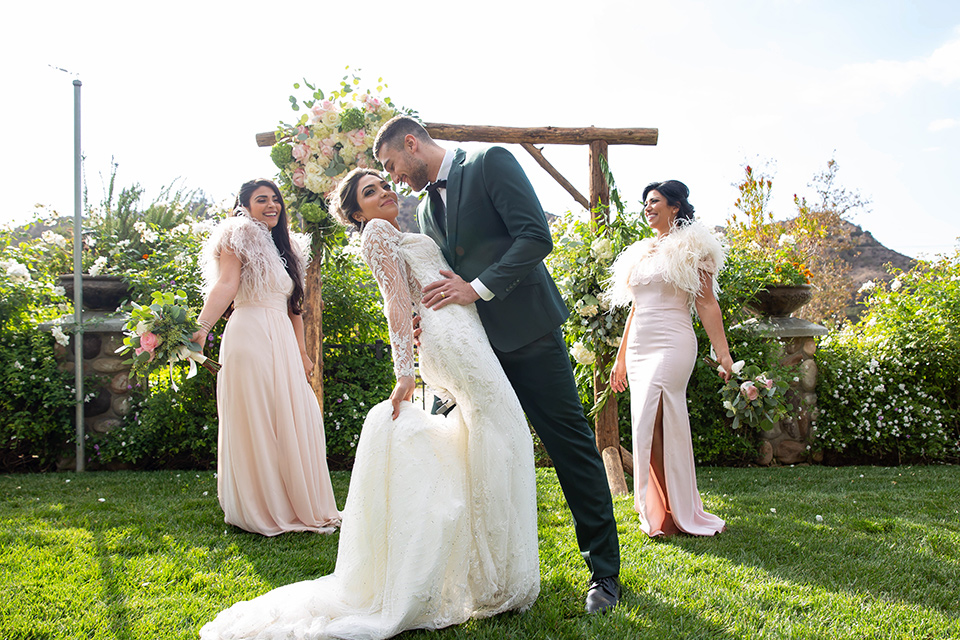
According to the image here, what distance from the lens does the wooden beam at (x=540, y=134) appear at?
17.4 ft

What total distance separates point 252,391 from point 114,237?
450 centimetres

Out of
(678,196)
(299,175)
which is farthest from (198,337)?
(678,196)

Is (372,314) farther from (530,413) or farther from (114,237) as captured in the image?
(530,413)

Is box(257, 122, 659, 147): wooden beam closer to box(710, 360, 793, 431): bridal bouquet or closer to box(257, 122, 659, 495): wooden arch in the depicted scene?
box(257, 122, 659, 495): wooden arch

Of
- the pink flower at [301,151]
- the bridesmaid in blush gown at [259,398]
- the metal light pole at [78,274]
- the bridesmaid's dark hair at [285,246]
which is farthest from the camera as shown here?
the metal light pole at [78,274]

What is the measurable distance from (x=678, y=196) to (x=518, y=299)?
1918 mm

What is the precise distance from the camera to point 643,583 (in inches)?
106

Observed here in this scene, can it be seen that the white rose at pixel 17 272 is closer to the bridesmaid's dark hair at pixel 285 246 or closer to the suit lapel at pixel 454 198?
the bridesmaid's dark hair at pixel 285 246

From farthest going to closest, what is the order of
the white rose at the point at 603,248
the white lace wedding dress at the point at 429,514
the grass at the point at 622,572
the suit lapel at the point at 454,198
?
the white rose at the point at 603,248
the suit lapel at the point at 454,198
the grass at the point at 622,572
the white lace wedding dress at the point at 429,514

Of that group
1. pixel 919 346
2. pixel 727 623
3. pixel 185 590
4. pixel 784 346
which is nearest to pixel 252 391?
pixel 185 590

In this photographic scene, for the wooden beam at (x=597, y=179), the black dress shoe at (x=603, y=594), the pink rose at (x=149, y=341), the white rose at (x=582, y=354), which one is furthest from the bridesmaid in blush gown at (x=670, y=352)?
the pink rose at (x=149, y=341)

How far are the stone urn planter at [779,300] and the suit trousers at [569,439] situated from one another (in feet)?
14.2

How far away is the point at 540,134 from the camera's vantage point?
17.8 feet

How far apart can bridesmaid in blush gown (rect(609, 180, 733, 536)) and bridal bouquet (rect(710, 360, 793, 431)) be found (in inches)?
3.4
